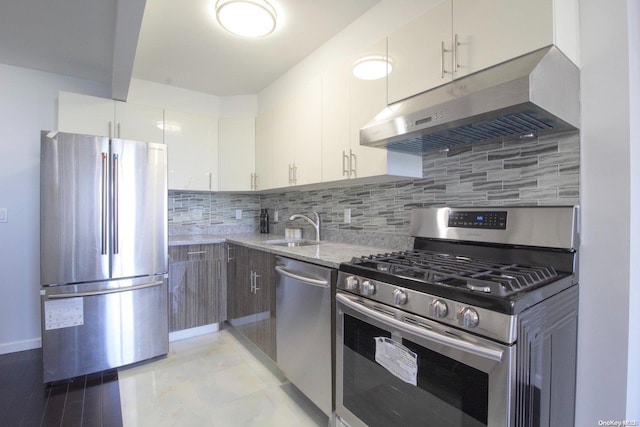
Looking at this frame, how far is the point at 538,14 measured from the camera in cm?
111

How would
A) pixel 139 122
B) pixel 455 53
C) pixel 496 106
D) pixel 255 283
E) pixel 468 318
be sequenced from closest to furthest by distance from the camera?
pixel 468 318
pixel 496 106
pixel 455 53
pixel 255 283
pixel 139 122

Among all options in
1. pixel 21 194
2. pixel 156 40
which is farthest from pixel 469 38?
pixel 21 194

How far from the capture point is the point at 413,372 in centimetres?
112

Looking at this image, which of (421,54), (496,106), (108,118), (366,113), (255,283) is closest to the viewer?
(496,106)

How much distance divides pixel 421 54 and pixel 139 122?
249 centimetres

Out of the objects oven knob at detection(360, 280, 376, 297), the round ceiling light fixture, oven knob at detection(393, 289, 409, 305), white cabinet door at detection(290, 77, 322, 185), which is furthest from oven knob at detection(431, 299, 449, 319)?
the round ceiling light fixture

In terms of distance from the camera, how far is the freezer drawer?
2.01 metres

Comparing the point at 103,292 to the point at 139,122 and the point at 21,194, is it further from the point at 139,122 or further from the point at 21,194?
the point at 139,122

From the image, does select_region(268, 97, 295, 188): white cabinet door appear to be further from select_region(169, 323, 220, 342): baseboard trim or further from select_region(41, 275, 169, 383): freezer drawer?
select_region(169, 323, 220, 342): baseboard trim

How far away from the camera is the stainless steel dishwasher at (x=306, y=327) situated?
160 cm

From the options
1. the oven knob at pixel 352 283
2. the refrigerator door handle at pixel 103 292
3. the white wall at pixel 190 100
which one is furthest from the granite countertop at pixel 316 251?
the white wall at pixel 190 100

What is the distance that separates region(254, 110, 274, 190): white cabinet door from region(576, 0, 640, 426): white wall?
2218 mm

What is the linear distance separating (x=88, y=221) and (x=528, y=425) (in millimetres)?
2553

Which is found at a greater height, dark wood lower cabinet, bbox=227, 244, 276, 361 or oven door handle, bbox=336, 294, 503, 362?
oven door handle, bbox=336, 294, 503, 362
